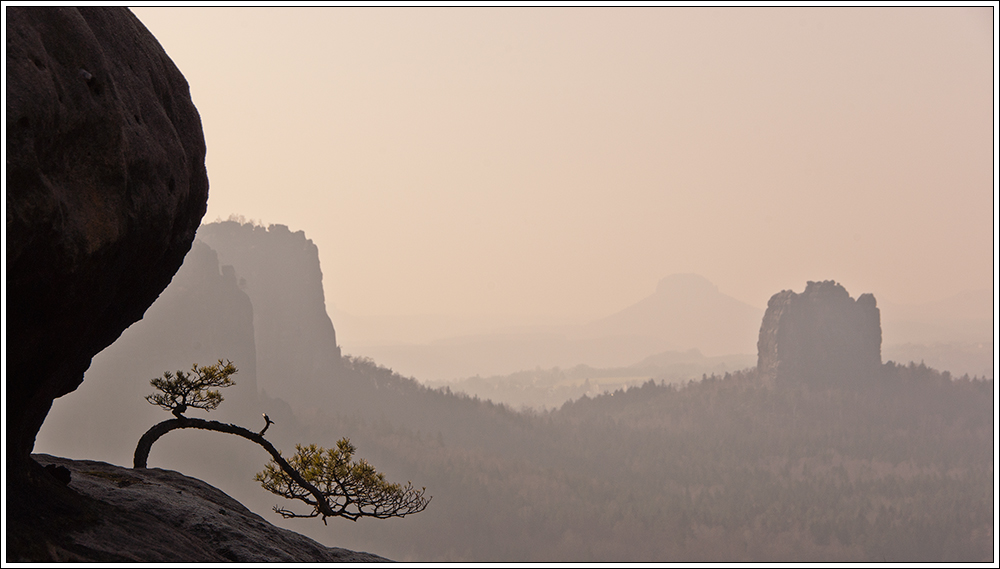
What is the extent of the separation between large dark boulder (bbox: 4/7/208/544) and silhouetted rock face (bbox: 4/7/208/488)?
0.05 feet

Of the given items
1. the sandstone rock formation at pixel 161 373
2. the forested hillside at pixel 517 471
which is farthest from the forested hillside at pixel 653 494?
the sandstone rock formation at pixel 161 373

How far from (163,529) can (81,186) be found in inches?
211

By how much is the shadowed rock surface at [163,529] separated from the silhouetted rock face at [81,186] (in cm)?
127

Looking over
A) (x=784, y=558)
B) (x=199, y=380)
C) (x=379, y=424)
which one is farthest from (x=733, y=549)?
(x=199, y=380)

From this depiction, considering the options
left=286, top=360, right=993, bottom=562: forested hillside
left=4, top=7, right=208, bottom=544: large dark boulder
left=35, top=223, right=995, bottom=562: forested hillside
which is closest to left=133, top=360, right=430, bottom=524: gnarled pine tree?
left=4, top=7, right=208, bottom=544: large dark boulder

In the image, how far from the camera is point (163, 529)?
10.5 meters

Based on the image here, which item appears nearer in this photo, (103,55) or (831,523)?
(103,55)

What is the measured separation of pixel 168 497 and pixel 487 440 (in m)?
176

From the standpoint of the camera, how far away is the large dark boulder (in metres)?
7.04

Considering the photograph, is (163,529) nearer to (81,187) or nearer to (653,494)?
(81,187)

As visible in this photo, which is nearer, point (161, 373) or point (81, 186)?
point (81, 186)

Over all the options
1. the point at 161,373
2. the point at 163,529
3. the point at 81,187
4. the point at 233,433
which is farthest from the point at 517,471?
the point at 81,187

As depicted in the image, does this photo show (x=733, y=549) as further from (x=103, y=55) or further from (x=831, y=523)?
(x=103, y=55)

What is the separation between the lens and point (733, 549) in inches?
5002
